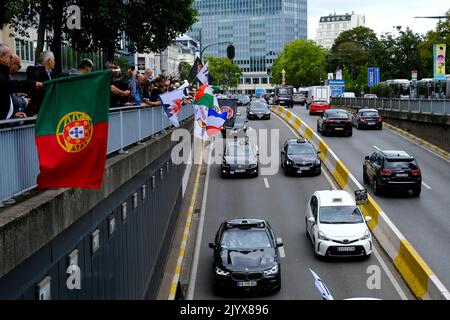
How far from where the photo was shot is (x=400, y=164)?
89.7 feet

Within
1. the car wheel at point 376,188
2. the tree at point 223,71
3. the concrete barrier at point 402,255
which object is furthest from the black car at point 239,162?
the tree at point 223,71

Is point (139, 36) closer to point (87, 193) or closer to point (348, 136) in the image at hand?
point (348, 136)

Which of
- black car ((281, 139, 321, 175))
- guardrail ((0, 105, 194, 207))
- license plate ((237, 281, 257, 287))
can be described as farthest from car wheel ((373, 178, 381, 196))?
guardrail ((0, 105, 194, 207))

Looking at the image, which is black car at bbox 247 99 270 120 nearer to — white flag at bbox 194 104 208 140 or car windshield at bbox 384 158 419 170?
car windshield at bbox 384 158 419 170

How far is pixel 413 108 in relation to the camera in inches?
1833

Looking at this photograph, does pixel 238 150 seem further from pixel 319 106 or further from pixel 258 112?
pixel 319 106

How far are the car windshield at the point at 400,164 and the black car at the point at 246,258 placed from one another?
9648mm

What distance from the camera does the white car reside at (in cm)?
2023

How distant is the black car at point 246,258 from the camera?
1756 cm

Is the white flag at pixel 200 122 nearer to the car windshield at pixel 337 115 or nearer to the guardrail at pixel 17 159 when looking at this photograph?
the guardrail at pixel 17 159

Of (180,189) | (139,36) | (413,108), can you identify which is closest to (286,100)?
(413,108)

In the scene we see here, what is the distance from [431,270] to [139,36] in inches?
887

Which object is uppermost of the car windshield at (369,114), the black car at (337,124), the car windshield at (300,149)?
the car windshield at (369,114)

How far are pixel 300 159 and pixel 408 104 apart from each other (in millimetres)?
18173
